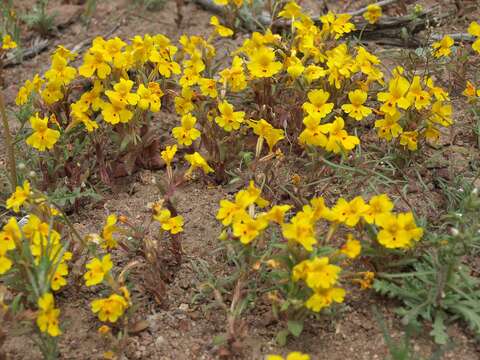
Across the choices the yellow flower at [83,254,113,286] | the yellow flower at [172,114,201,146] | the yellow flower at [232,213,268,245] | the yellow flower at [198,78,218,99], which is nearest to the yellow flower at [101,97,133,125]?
the yellow flower at [172,114,201,146]

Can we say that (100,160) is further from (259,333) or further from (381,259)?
(381,259)

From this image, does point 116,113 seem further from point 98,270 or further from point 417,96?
point 417,96

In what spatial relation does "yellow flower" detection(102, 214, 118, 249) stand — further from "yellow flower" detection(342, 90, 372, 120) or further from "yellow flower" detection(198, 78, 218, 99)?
"yellow flower" detection(342, 90, 372, 120)

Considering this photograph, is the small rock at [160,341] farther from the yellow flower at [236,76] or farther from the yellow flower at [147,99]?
the yellow flower at [236,76]

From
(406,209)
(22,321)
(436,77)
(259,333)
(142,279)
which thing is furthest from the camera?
(436,77)

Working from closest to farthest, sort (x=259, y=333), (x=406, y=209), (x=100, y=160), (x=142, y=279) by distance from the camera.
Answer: (x=259, y=333), (x=142, y=279), (x=406, y=209), (x=100, y=160)

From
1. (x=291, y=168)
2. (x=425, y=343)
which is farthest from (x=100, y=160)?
(x=425, y=343)

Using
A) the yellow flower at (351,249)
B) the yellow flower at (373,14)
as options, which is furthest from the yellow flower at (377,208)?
the yellow flower at (373,14)

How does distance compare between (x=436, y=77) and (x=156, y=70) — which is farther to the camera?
(x=436, y=77)

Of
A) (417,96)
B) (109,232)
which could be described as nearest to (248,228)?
(109,232)
